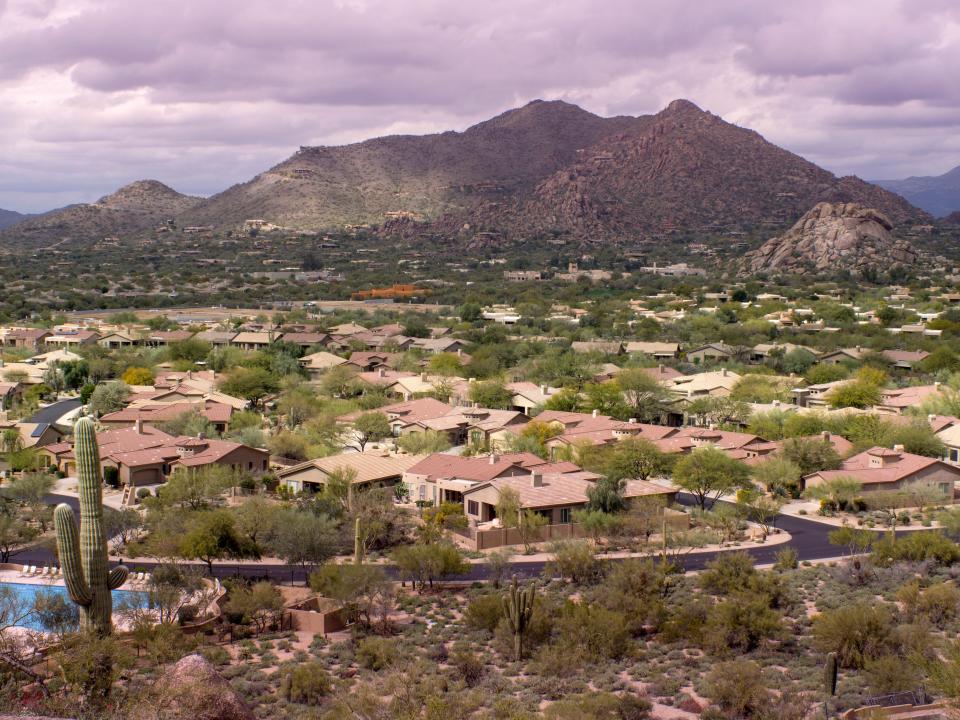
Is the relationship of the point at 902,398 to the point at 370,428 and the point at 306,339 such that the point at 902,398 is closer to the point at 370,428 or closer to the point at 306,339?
the point at 370,428

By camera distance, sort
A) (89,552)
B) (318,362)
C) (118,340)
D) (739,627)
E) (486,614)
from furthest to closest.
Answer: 1. (118,340)
2. (318,362)
3. (486,614)
4. (739,627)
5. (89,552)

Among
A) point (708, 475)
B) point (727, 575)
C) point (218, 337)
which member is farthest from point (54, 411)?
point (727, 575)

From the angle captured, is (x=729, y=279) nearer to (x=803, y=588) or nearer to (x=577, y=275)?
(x=577, y=275)

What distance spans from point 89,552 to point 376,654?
6632mm

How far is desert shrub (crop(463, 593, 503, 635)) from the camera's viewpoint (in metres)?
32.2

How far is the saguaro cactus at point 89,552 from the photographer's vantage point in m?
28.1

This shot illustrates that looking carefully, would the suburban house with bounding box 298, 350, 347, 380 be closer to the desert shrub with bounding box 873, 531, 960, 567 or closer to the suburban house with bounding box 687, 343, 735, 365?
the suburban house with bounding box 687, 343, 735, 365

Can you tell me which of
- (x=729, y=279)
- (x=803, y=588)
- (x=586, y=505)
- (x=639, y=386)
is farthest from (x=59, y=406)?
(x=729, y=279)

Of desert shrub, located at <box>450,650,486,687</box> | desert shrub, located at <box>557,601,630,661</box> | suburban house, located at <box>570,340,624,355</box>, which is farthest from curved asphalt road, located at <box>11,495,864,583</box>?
suburban house, located at <box>570,340,624,355</box>

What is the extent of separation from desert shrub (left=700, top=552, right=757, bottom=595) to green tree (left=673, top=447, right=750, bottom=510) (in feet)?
35.7

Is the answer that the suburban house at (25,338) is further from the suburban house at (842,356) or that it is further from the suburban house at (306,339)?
the suburban house at (842,356)

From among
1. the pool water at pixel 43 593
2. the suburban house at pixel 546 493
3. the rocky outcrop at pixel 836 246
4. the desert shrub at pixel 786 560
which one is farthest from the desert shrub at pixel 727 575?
the rocky outcrop at pixel 836 246

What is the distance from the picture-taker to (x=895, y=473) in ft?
159

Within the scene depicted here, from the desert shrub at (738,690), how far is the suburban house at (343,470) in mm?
21609
